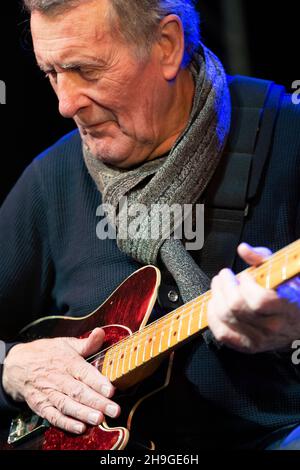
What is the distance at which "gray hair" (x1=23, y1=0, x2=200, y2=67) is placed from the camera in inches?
66.8

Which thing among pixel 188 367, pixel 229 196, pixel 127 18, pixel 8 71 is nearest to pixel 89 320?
pixel 188 367

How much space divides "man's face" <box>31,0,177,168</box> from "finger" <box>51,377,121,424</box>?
0.55 meters

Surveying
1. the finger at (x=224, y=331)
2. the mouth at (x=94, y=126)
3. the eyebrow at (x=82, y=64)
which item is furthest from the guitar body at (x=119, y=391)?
the eyebrow at (x=82, y=64)

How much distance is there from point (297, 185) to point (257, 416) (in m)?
0.55

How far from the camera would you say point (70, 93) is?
5.76 ft

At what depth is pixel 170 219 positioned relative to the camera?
1748 mm

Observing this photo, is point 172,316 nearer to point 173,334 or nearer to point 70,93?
point 173,334

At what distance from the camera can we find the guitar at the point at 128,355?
1.49 m

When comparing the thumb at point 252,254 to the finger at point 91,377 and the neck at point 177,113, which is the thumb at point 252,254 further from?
the neck at point 177,113

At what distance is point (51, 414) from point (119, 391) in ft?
0.58

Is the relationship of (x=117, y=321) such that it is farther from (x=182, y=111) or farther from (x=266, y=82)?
(x=266, y=82)

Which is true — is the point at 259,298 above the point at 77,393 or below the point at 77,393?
above

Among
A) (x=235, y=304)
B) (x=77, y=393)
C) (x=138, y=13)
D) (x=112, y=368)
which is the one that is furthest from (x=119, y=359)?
(x=138, y=13)

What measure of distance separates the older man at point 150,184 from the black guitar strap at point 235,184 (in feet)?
0.09
